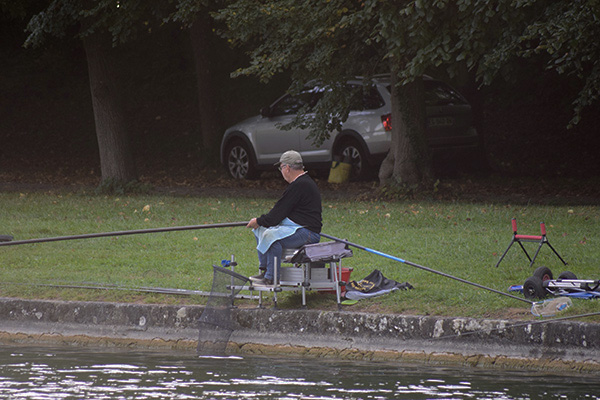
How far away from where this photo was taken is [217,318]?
752 cm

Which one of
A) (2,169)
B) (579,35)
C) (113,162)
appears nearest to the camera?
(579,35)

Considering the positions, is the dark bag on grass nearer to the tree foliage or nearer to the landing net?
the landing net

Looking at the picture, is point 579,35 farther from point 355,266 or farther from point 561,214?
point 355,266

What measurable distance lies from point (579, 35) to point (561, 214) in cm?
253

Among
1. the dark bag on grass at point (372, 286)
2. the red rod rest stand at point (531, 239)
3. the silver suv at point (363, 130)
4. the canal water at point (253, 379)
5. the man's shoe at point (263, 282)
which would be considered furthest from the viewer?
the silver suv at point (363, 130)

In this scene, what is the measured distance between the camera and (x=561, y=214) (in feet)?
42.5

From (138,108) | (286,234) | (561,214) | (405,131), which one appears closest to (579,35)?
(561,214)

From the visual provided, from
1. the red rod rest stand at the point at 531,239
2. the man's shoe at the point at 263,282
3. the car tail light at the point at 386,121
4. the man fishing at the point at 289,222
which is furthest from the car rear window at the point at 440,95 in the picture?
the man's shoe at the point at 263,282

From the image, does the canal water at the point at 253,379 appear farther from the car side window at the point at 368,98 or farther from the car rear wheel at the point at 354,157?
the car rear wheel at the point at 354,157

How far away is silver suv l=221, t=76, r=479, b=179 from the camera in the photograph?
54.1 feet

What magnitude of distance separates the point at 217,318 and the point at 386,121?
9369mm

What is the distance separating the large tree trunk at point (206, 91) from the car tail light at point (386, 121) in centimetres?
629

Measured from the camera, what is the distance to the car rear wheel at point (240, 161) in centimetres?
1878

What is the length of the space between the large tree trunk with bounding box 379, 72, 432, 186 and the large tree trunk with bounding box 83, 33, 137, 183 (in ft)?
15.4
